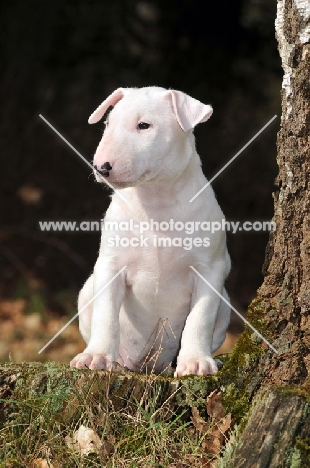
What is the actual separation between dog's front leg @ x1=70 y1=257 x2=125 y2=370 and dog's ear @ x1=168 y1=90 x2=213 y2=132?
905mm

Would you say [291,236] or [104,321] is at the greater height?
[291,236]

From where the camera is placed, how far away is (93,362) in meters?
4.06

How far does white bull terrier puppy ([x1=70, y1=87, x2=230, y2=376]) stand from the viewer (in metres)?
4.14

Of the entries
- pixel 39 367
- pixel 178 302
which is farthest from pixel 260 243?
pixel 39 367

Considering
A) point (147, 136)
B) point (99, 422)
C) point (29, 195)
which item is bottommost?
point (29, 195)

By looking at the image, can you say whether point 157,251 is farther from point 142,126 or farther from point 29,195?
point 29,195

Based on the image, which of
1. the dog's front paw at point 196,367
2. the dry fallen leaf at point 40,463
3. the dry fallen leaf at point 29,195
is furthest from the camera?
the dry fallen leaf at point 29,195

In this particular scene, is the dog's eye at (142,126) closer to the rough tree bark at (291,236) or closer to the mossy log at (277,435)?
the rough tree bark at (291,236)

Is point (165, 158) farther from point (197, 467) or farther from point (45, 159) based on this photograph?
point (45, 159)

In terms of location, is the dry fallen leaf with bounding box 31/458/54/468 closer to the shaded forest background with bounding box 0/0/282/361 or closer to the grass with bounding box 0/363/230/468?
the grass with bounding box 0/363/230/468

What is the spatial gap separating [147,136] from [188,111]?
0.91 ft

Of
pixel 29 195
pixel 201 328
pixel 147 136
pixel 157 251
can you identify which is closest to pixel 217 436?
pixel 201 328

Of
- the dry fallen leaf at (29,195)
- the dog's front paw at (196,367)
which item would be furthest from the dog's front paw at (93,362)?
the dry fallen leaf at (29,195)

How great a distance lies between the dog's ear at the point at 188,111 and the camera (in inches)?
167
